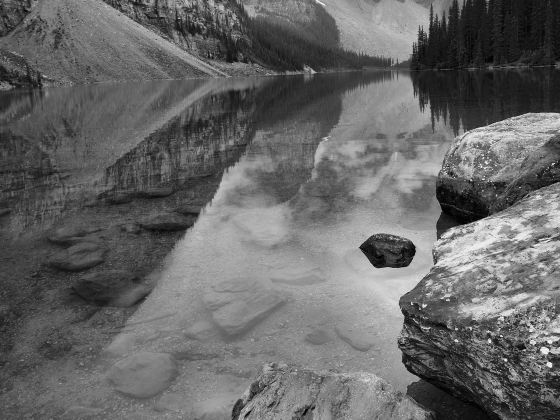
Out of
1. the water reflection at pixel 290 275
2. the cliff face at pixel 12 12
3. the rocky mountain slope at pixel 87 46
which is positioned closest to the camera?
the water reflection at pixel 290 275

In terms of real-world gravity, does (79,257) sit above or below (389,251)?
above

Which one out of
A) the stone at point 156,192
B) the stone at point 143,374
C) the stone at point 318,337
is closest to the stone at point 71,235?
the stone at point 156,192

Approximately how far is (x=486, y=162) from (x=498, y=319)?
734 centimetres

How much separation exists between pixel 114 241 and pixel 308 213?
467 centimetres

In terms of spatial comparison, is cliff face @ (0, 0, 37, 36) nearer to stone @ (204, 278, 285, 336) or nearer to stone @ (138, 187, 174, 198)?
stone @ (138, 187, 174, 198)

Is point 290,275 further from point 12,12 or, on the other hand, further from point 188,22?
point 188,22

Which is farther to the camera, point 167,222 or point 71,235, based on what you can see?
point 167,222

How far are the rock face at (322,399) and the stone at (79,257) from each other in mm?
5826

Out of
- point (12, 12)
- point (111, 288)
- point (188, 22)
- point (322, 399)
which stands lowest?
point (111, 288)

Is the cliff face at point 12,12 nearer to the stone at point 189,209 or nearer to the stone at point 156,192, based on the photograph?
the stone at point 156,192

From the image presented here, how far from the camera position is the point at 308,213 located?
39.8 feet

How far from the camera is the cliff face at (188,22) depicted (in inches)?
6240

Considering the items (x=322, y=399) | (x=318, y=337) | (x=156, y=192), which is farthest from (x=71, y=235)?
(x=322, y=399)

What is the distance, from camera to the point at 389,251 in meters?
8.90
